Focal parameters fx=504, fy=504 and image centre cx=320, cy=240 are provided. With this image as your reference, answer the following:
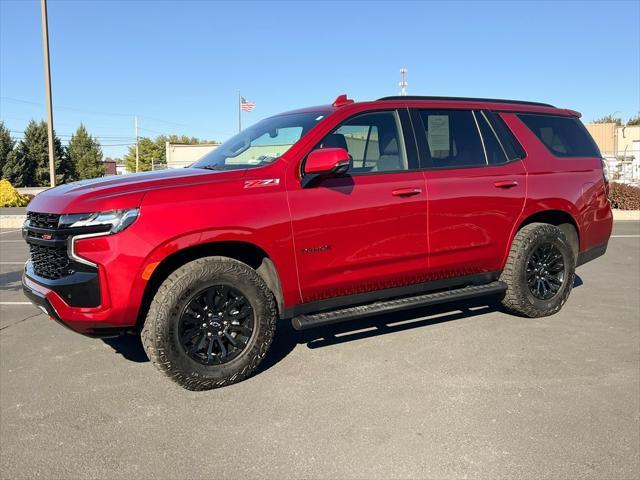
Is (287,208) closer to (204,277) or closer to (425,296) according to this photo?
(204,277)

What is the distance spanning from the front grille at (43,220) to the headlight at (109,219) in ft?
0.67

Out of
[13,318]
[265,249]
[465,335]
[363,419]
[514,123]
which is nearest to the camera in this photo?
[363,419]

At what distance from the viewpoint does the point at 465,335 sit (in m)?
4.54

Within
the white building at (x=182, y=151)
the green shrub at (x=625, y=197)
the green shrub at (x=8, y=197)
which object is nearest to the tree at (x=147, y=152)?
the white building at (x=182, y=151)

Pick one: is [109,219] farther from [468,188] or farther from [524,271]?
[524,271]

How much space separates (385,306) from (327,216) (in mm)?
888

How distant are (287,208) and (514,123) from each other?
272 cm

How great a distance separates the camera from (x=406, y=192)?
4.10m

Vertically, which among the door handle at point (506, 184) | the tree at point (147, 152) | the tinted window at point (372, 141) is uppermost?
the tree at point (147, 152)

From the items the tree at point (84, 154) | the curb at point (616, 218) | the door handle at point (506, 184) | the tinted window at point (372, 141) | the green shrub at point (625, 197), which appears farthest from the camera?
the tree at point (84, 154)

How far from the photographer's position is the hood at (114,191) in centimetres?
318

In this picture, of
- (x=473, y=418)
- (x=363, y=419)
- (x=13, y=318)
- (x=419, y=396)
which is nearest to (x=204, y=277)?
(x=363, y=419)

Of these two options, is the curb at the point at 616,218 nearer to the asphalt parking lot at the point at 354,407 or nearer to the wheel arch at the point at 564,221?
the wheel arch at the point at 564,221

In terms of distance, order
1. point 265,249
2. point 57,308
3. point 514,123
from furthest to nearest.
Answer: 1. point 514,123
2. point 265,249
3. point 57,308
